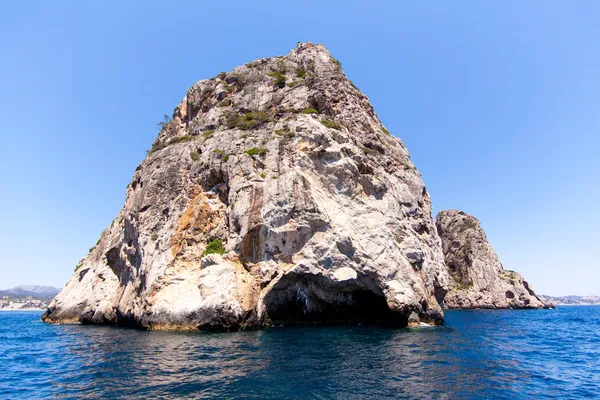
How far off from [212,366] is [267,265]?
1477 cm

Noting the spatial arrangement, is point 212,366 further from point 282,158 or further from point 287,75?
point 287,75

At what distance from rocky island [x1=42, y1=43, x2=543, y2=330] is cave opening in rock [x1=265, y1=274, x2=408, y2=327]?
0.13m

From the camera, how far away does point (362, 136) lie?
44.5 meters

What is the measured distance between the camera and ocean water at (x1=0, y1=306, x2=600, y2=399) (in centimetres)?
1286

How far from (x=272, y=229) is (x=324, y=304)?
28.6 ft

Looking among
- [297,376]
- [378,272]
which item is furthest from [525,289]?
[297,376]

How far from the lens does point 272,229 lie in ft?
102

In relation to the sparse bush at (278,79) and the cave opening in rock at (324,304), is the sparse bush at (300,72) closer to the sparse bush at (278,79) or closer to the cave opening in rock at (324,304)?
the sparse bush at (278,79)

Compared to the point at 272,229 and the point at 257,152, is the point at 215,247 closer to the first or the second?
the point at 272,229

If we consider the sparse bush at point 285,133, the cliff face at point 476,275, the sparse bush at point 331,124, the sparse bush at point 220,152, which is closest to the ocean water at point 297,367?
the sparse bush at point 220,152

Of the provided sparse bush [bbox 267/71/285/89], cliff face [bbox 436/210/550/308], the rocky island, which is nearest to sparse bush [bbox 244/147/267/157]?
the rocky island

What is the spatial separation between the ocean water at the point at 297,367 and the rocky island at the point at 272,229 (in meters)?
4.96

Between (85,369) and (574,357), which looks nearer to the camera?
(85,369)

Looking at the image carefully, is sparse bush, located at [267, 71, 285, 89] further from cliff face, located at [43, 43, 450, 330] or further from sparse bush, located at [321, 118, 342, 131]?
sparse bush, located at [321, 118, 342, 131]
